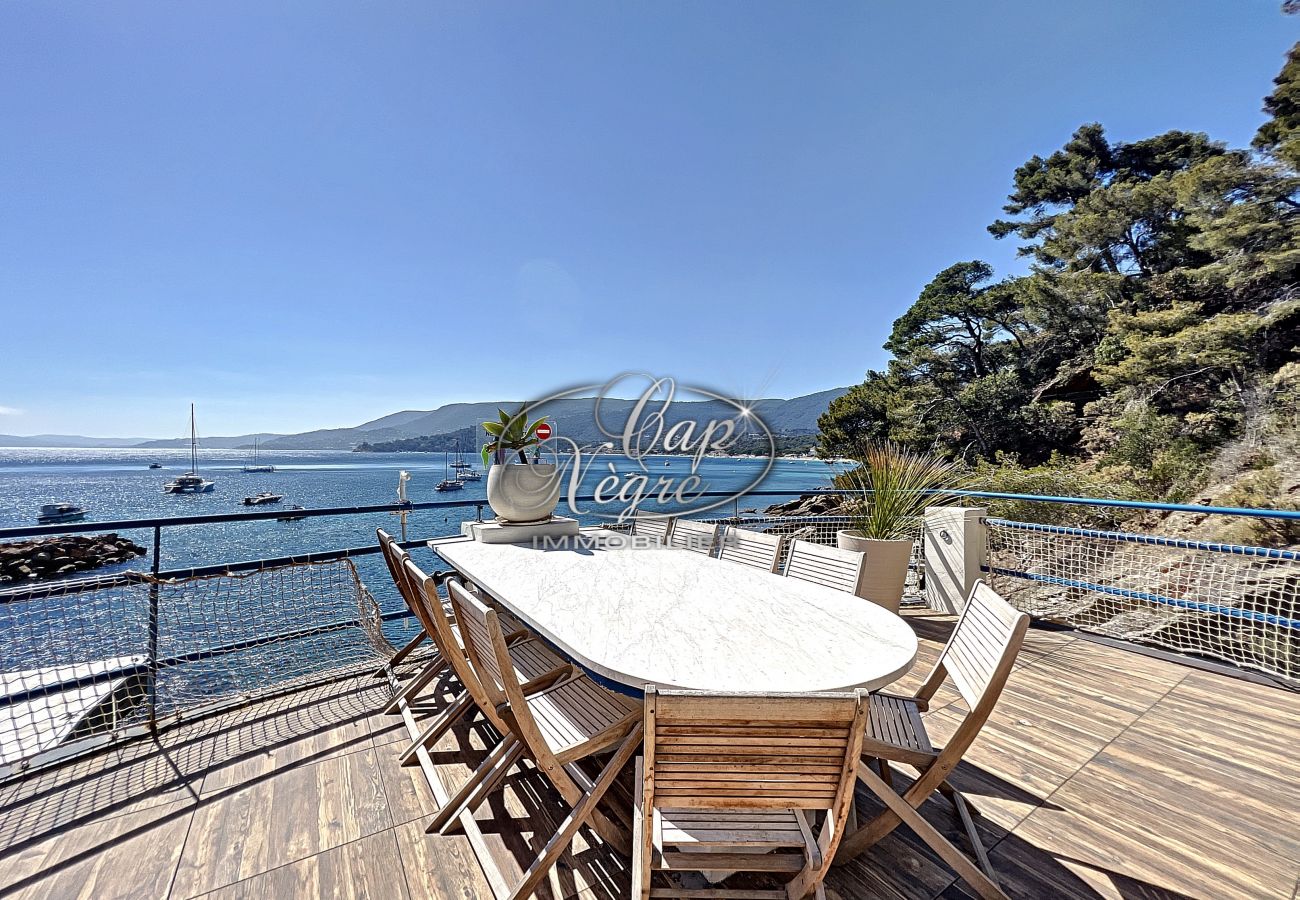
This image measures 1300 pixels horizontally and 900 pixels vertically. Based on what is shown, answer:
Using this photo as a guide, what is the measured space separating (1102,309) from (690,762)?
25134mm

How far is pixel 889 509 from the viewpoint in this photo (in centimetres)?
425

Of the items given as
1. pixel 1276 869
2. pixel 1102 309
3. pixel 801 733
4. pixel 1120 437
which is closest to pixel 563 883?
pixel 801 733

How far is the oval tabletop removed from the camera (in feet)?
4.44

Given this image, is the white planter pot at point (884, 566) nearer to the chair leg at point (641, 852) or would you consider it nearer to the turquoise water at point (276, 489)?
the turquoise water at point (276, 489)

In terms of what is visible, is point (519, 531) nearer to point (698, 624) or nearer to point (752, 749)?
point (698, 624)

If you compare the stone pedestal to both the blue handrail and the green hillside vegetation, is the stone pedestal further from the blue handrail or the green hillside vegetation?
the blue handrail

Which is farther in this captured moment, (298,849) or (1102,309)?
(1102,309)

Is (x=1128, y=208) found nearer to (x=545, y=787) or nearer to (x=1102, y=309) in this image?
(x=1102, y=309)

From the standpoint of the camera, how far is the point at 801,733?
1.05 meters

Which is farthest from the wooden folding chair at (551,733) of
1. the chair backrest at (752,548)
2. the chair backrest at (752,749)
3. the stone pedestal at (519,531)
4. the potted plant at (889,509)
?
the potted plant at (889,509)

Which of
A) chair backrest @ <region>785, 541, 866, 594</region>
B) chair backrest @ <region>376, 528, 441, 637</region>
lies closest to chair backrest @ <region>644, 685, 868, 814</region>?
chair backrest @ <region>376, 528, 441, 637</region>

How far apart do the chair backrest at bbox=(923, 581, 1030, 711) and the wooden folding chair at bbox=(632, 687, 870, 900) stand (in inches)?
20.8

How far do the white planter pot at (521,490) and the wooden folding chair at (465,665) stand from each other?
1.16m

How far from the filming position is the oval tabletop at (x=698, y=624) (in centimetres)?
135
